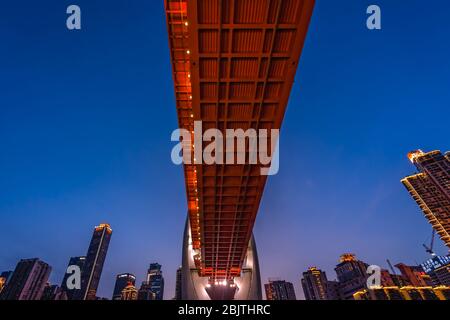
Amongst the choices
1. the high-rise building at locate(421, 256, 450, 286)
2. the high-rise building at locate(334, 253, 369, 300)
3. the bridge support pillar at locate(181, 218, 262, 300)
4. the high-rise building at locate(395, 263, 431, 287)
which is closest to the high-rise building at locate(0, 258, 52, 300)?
the bridge support pillar at locate(181, 218, 262, 300)

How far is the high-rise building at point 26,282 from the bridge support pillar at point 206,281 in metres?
152

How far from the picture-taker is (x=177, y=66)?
724 inches

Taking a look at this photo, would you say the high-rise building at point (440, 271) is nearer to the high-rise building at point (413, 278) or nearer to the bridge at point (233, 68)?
the high-rise building at point (413, 278)

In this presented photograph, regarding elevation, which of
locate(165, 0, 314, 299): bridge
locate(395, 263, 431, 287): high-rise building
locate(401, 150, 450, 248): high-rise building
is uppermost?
locate(401, 150, 450, 248): high-rise building

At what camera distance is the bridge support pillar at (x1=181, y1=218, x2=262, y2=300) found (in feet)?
167

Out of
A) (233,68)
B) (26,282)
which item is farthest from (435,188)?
(26,282)

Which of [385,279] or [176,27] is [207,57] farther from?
[385,279]

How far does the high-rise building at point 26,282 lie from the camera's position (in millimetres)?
158375

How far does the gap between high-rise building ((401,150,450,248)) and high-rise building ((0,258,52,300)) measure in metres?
234
